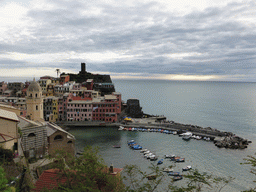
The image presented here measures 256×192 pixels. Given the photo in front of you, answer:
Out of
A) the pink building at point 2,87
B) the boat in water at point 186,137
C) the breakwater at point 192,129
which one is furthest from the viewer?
the pink building at point 2,87

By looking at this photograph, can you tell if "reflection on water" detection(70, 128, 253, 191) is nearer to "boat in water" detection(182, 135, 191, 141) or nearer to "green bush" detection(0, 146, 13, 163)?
"boat in water" detection(182, 135, 191, 141)

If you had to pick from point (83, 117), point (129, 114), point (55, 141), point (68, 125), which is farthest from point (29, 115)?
point (129, 114)

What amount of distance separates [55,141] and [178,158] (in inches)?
1082

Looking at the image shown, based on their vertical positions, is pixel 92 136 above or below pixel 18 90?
below

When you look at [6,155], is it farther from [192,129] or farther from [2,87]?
[2,87]

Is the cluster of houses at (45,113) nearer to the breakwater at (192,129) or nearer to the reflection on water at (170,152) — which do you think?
the breakwater at (192,129)

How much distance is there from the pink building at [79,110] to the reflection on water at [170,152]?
381 inches

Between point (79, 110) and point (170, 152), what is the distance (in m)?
44.5

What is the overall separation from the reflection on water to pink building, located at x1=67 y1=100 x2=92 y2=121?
9.69 metres

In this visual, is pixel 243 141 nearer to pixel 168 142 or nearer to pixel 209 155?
pixel 209 155

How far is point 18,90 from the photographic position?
105 meters

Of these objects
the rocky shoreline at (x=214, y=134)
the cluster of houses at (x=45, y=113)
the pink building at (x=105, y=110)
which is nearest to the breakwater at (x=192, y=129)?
the rocky shoreline at (x=214, y=134)

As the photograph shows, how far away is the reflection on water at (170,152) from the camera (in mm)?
43000

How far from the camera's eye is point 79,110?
84.8 metres
